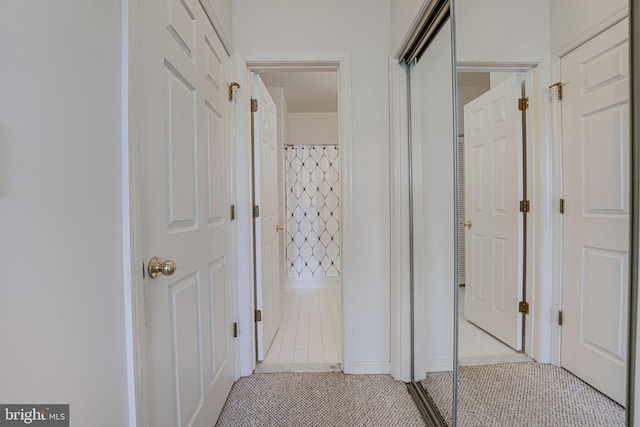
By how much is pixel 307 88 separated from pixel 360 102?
184 cm

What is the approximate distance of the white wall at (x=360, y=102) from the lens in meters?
1.84

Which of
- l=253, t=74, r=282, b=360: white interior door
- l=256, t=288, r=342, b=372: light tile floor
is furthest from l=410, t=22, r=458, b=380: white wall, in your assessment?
l=253, t=74, r=282, b=360: white interior door

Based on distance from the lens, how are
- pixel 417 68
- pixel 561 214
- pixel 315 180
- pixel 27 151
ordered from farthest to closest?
pixel 315 180 → pixel 417 68 → pixel 561 214 → pixel 27 151

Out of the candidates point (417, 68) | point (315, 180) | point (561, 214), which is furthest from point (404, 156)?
point (315, 180)

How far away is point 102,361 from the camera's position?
27.5 inches

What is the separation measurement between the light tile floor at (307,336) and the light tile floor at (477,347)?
96 cm

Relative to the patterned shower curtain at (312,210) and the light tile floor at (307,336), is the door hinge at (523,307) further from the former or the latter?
the patterned shower curtain at (312,210)

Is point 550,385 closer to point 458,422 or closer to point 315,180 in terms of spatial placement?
point 458,422

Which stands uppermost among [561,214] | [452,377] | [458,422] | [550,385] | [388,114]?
[388,114]

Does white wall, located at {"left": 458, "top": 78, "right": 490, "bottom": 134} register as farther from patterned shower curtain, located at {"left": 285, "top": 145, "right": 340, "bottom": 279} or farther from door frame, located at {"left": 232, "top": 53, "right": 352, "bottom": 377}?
patterned shower curtain, located at {"left": 285, "top": 145, "right": 340, "bottom": 279}

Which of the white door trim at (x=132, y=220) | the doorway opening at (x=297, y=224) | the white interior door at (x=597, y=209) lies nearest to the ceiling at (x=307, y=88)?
the doorway opening at (x=297, y=224)

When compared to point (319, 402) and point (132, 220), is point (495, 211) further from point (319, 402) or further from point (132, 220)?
point (319, 402)

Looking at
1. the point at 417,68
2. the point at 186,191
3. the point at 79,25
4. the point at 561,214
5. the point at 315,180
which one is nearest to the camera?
the point at 79,25

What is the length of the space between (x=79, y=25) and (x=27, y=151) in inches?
12.6
